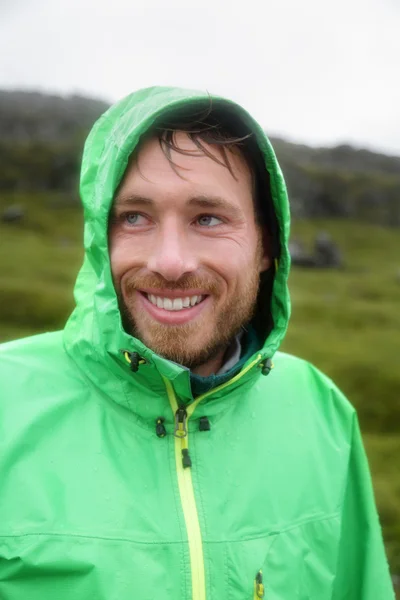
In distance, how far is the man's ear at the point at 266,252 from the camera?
14.9 feet

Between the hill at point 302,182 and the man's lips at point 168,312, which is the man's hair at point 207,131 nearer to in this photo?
the man's lips at point 168,312

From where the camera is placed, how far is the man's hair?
3896 millimetres

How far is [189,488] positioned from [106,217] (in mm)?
1553

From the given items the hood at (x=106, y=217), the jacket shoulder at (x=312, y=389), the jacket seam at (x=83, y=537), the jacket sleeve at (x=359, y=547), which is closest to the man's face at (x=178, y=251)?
the hood at (x=106, y=217)

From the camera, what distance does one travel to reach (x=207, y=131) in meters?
3.96

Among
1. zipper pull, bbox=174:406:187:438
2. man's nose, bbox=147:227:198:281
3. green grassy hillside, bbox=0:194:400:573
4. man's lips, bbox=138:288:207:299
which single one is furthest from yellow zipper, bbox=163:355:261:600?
green grassy hillside, bbox=0:194:400:573

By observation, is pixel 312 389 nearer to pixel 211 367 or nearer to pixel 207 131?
pixel 211 367

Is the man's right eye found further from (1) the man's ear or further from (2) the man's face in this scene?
(1) the man's ear

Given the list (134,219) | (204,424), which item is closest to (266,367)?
(204,424)

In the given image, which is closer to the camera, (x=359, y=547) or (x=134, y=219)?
(x=134, y=219)

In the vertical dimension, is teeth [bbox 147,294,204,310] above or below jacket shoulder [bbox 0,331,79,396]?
above

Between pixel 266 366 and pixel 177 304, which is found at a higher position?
pixel 177 304

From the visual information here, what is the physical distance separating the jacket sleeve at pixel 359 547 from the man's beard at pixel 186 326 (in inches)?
50.8

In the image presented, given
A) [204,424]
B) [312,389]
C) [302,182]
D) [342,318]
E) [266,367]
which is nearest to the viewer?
[204,424]
